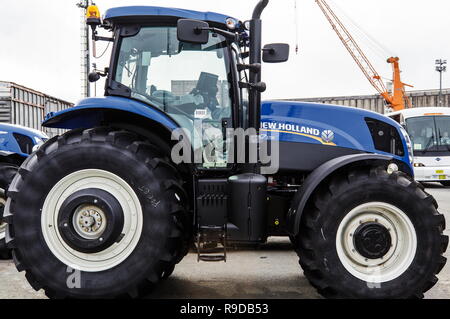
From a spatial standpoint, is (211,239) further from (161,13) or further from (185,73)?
(161,13)

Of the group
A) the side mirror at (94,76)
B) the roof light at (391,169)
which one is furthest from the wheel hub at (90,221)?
the roof light at (391,169)

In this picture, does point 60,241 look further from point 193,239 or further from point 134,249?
point 193,239

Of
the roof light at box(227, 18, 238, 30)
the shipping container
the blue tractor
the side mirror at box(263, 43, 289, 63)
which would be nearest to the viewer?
the side mirror at box(263, 43, 289, 63)

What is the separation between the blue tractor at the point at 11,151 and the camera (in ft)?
18.0

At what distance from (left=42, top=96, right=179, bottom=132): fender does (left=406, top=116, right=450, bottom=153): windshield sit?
1386 centimetres

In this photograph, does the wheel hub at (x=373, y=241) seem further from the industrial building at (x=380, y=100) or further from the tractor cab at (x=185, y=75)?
the industrial building at (x=380, y=100)

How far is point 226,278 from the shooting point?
175 inches

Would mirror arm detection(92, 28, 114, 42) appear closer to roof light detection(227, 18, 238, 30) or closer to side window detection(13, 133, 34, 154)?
roof light detection(227, 18, 238, 30)

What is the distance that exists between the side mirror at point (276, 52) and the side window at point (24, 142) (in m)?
4.21

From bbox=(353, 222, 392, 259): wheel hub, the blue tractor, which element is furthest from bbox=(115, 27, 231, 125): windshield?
the blue tractor

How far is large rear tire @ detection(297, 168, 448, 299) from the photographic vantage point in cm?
333

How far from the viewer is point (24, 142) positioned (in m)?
6.35

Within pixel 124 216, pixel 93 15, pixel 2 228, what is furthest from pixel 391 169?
pixel 2 228

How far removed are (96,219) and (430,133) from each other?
14.7 metres
